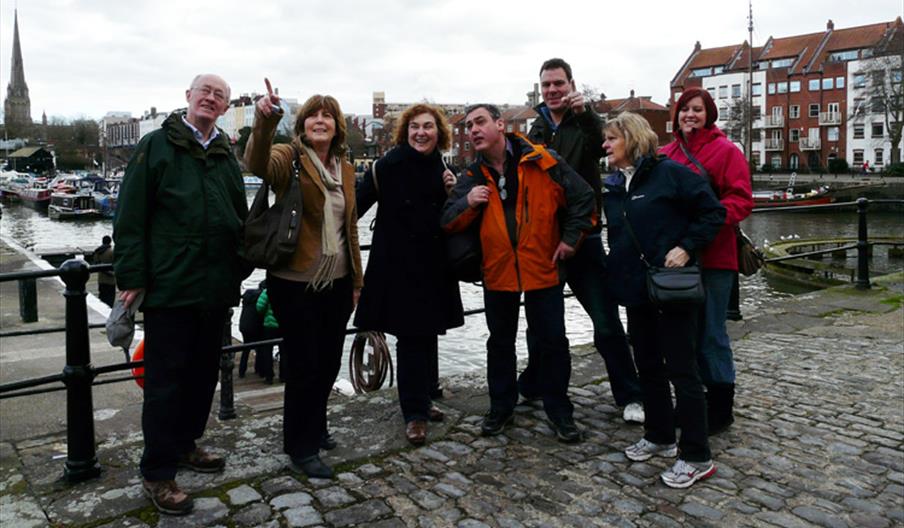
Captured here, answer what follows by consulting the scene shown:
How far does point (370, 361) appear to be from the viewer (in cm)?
591

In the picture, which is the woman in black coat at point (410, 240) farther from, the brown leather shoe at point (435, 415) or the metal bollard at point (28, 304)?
the metal bollard at point (28, 304)

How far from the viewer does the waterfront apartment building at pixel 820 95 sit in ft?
213

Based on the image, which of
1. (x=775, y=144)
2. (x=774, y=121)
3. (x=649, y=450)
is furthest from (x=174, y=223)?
(x=774, y=121)

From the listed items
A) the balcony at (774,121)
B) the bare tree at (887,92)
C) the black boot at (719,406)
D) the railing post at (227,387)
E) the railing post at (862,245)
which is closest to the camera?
the black boot at (719,406)

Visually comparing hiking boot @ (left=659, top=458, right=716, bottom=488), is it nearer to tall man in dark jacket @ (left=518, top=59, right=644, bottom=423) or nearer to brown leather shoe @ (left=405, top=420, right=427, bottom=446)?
tall man in dark jacket @ (left=518, top=59, right=644, bottom=423)

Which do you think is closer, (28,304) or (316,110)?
(316,110)

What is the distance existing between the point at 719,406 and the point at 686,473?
81cm

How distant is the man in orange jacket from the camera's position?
4062 mm

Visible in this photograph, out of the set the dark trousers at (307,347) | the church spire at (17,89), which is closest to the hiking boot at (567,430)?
the dark trousers at (307,347)

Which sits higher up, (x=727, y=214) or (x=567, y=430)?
(x=727, y=214)

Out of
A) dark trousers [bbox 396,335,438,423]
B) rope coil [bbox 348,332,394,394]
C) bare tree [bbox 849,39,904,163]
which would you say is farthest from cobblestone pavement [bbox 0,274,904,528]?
bare tree [bbox 849,39,904,163]

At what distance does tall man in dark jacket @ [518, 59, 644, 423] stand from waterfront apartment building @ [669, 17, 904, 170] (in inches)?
2660

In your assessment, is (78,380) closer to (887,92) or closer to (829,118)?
(887,92)

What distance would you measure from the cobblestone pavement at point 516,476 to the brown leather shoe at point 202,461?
0.18 feet
